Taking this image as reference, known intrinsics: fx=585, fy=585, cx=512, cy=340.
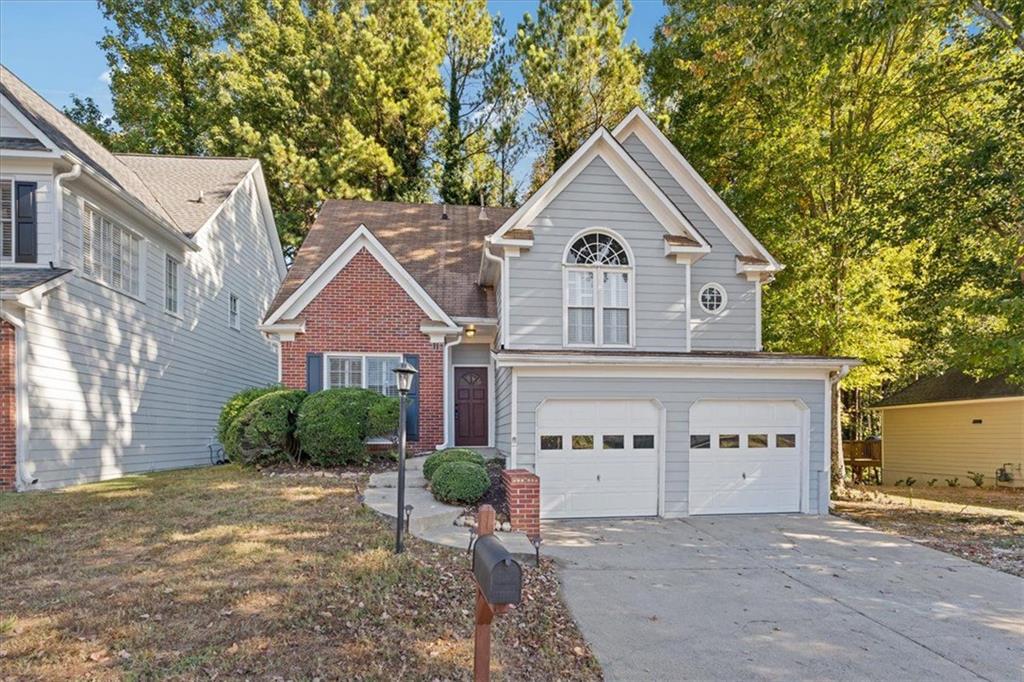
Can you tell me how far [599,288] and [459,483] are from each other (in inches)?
187

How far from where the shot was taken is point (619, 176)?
1138 cm

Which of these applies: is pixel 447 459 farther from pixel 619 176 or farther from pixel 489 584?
pixel 489 584

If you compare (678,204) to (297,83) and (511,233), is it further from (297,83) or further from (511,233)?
(297,83)

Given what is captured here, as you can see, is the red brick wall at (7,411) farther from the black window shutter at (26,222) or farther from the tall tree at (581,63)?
the tall tree at (581,63)

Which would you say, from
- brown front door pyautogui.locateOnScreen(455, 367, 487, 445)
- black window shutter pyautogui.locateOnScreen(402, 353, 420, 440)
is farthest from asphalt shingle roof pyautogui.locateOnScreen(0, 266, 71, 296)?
brown front door pyautogui.locateOnScreen(455, 367, 487, 445)

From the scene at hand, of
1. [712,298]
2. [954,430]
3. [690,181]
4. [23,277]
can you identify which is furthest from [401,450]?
[954,430]

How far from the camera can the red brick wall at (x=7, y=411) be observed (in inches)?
368

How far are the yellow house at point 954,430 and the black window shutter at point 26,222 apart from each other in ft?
73.3

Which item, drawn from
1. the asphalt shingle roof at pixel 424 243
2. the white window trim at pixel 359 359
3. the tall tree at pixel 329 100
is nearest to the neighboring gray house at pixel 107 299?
the asphalt shingle roof at pixel 424 243

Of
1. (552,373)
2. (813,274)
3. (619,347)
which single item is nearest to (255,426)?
(552,373)

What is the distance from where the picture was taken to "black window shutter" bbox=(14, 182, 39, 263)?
10.1m

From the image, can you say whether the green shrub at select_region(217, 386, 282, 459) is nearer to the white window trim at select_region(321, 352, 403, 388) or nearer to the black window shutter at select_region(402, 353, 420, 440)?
the white window trim at select_region(321, 352, 403, 388)

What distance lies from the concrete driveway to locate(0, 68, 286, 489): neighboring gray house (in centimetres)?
877

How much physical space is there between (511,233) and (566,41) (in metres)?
15.5
